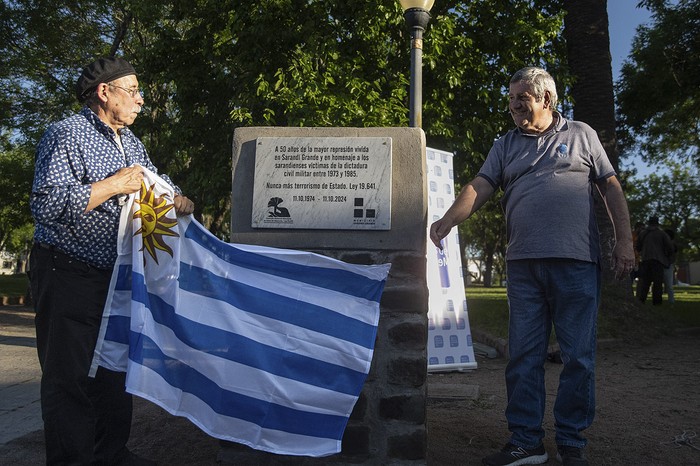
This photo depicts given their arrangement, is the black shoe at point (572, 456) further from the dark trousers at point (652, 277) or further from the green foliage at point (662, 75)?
the green foliage at point (662, 75)

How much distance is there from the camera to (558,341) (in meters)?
3.68

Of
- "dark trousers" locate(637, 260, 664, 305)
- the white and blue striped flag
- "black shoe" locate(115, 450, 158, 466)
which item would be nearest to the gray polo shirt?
the white and blue striped flag

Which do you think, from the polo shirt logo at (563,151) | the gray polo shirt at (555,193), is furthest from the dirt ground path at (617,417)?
the polo shirt logo at (563,151)

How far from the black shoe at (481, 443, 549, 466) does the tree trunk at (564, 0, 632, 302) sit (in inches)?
281

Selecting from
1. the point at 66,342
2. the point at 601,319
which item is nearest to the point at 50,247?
the point at 66,342

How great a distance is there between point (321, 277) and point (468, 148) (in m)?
9.20

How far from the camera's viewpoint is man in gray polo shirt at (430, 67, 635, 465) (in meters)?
3.67

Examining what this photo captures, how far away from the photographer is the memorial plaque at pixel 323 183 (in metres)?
3.77

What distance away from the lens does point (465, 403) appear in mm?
5457

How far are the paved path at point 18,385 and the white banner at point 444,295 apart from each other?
13.1 ft

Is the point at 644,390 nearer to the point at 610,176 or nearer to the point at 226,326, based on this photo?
the point at 610,176

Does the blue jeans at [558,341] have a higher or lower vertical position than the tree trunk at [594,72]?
lower

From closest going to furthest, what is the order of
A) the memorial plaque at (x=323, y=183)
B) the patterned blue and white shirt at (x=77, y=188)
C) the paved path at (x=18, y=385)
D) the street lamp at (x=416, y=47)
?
the patterned blue and white shirt at (x=77, y=188) → the memorial plaque at (x=323, y=183) → the paved path at (x=18, y=385) → the street lamp at (x=416, y=47)

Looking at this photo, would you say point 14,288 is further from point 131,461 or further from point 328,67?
point 131,461
